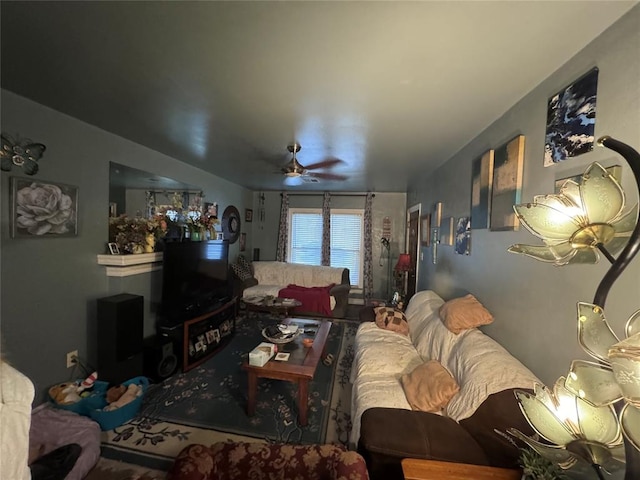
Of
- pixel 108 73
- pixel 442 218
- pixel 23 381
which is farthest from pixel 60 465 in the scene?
pixel 442 218

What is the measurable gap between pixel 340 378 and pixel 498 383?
164 cm

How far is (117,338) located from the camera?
2.21m

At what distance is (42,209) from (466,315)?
3.37 meters

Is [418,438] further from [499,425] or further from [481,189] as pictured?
[481,189]

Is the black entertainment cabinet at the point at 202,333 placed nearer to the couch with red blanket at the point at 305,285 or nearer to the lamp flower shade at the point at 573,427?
the couch with red blanket at the point at 305,285

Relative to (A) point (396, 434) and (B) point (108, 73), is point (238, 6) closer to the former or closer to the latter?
(B) point (108, 73)

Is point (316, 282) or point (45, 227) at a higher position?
point (45, 227)

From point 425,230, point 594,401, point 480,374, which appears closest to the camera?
point 594,401

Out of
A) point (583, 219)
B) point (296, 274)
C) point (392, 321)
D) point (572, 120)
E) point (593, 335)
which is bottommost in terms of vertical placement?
point (392, 321)

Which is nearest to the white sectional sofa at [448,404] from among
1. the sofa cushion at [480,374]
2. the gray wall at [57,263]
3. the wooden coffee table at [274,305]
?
the sofa cushion at [480,374]

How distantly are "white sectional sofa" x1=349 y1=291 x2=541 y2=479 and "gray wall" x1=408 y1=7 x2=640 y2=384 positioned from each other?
194 millimetres

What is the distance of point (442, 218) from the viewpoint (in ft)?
10.2

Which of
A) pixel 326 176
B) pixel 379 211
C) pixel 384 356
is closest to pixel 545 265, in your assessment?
pixel 384 356

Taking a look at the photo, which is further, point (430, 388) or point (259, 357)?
point (259, 357)
